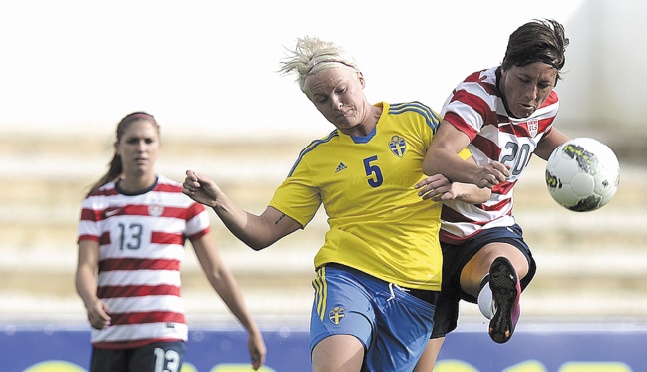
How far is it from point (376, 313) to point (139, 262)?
124 cm

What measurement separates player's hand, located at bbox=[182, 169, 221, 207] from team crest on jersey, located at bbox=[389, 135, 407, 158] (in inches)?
23.4

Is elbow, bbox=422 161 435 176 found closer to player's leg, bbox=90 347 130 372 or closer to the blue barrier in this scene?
player's leg, bbox=90 347 130 372

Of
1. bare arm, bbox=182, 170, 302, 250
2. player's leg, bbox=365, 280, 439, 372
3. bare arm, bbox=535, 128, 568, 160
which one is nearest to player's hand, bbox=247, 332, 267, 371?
bare arm, bbox=182, 170, 302, 250

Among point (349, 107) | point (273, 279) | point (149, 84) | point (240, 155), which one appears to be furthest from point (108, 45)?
point (349, 107)

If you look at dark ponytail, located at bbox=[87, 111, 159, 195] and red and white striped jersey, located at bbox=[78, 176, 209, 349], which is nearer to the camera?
red and white striped jersey, located at bbox=[78, 176, 209, 349]

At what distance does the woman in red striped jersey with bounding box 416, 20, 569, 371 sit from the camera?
3.51 metres

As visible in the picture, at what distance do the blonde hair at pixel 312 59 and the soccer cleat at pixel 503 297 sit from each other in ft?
2.64

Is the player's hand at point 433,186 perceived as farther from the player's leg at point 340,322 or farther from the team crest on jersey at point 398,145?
the player's leg at point 340,322

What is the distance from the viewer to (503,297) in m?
3.50

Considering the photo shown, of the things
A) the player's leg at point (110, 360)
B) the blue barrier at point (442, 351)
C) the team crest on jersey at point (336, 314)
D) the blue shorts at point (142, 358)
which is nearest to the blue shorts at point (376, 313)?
the team crest on jersey at point (336, 314)

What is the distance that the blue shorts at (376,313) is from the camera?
3.52 meters

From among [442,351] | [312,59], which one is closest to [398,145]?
[312,59]

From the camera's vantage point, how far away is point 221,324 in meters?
5.54

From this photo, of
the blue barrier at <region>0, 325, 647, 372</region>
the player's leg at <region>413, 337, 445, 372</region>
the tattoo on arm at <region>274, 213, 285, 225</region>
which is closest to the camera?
the tattoo on arm at <region>274, 213, 285, 225</region>
